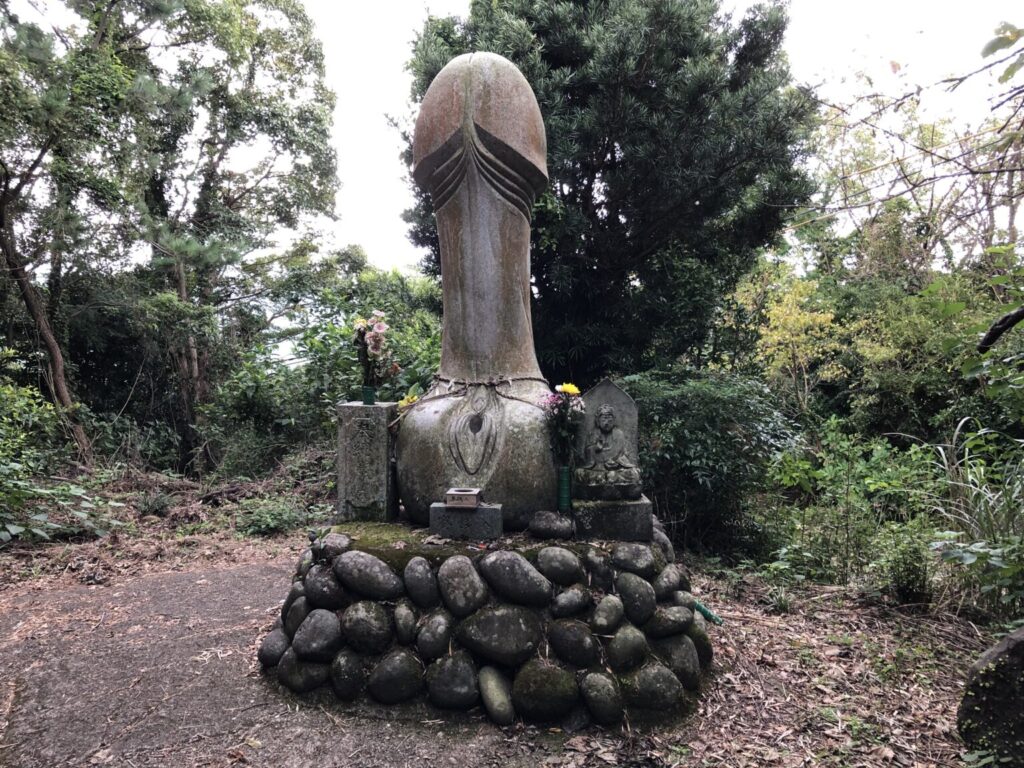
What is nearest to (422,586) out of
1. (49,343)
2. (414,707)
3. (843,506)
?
(414,707)

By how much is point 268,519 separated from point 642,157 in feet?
18.4

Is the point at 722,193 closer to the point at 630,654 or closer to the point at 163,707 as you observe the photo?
the point at 630,654

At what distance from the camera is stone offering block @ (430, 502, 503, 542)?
3373mm

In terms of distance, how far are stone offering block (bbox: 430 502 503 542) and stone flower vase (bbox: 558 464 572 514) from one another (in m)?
0.38

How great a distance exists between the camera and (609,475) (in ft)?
11.4

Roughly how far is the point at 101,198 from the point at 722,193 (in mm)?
8241

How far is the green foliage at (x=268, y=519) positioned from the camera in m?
6.19

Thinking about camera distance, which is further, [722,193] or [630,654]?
[722,193]

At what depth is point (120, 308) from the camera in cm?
977

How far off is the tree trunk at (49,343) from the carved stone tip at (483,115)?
670cm

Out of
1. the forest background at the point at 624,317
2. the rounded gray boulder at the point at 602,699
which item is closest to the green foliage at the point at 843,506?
the forest background at the point at 624,317

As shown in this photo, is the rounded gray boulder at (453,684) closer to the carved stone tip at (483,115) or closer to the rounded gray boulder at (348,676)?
the rounded gray boulder at (348,676)

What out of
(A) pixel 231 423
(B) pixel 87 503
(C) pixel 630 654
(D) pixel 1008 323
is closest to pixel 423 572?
(C) pixel 630 654

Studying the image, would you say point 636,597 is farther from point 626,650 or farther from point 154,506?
point 154,506
